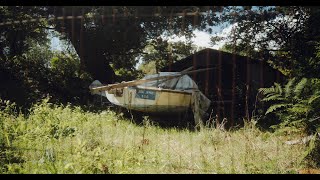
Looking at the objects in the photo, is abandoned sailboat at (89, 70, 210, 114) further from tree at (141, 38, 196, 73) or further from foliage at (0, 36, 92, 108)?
tree at (141, 38, 196, 73)

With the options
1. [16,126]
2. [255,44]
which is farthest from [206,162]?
[255,44]

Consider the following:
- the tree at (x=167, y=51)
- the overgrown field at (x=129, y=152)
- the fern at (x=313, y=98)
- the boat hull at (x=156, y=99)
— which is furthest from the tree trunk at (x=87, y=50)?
the fern at (x=313, y=98)

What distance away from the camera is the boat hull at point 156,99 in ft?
31.3

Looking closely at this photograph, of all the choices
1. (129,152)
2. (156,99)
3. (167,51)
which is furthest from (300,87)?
(167,51)

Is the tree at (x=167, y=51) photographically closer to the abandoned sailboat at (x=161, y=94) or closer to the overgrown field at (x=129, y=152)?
the abandoned sailboat at (x=161, y=94)

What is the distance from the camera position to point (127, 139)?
6.85 metres

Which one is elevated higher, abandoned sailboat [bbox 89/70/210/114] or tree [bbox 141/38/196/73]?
tree [bbox 141/38/196/73]

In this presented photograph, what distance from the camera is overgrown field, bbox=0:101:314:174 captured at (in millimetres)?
4605

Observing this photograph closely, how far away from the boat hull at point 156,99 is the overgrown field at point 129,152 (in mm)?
2302

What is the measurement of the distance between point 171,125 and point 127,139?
3.12 meters

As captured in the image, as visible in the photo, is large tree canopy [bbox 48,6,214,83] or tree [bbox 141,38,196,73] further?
tree [bbox 141,38,196,73]

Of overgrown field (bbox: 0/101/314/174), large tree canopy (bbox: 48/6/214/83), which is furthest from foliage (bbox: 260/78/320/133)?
large tree canopy (bbox: 48/6/214/83)

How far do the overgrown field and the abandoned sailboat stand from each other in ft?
7.64
